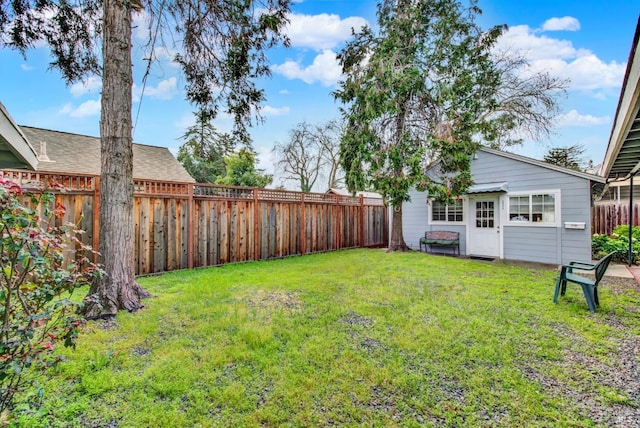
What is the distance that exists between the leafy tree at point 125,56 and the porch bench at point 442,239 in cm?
705

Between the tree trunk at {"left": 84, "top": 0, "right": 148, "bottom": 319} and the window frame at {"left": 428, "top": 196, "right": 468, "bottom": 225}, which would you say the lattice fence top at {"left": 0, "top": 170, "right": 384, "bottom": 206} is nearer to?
the tree trunk at {"left": 84, "top": 0, "right": 148, "bottom": 319}

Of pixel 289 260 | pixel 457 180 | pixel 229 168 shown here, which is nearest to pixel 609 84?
pixel 457 180

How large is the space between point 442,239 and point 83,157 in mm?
13816

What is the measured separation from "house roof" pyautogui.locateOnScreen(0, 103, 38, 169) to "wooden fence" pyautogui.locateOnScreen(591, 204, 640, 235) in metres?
14.9

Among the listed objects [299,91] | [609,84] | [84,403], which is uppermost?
[299,91]

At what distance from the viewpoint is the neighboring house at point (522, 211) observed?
716 cm

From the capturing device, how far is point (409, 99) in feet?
28.3

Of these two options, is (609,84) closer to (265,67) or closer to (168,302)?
(265,67)

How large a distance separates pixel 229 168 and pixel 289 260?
13.9 meters

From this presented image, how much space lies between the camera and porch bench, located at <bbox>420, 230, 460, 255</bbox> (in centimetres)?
931

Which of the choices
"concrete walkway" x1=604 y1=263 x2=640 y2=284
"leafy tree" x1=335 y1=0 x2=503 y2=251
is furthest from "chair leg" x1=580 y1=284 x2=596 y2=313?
"leafy tree" x1=335 y1=0 x2=503 y2=251

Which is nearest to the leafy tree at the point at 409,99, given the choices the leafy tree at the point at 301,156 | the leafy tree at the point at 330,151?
the leafy tree at the point at 330,151

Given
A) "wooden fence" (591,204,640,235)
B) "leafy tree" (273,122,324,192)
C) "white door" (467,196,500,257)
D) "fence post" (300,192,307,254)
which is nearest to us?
"white door" (467,196,500,257)

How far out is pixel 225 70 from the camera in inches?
215
